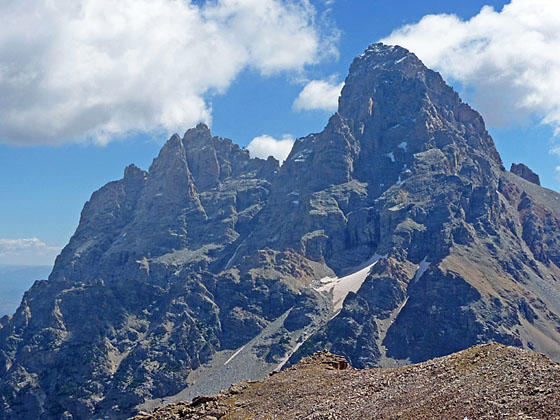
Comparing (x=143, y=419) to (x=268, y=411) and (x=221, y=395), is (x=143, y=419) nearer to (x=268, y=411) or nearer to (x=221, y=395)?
(x=221, y=395)

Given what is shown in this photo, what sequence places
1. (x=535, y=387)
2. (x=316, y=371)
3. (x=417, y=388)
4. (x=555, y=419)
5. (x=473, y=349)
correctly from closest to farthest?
(x=555, y=419) < (x=535, y=387) < (x=417, y=388) < (x=473, y=349) < (x=316, y=371)

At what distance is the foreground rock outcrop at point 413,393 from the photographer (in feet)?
211

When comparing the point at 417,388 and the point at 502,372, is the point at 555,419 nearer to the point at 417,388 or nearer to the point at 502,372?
the point at 502,372

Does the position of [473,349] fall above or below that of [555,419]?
above

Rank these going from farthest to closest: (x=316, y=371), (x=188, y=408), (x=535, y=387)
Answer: (x=316, y=371) < (x=188, y=408) < (x=535, y=387)

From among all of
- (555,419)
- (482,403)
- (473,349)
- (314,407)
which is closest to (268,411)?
(314,407)

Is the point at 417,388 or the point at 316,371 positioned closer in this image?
the point at 417,388

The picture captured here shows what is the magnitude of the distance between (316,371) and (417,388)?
119 ft

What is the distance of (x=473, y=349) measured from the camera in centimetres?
8506

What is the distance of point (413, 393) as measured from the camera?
251ft

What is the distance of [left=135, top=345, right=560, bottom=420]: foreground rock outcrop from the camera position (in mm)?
64225

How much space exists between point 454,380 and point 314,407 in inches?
762

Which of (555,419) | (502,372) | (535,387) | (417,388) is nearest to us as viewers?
(555,419)

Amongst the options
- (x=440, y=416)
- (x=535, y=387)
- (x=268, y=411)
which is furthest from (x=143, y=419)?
(x=535, y=387)
